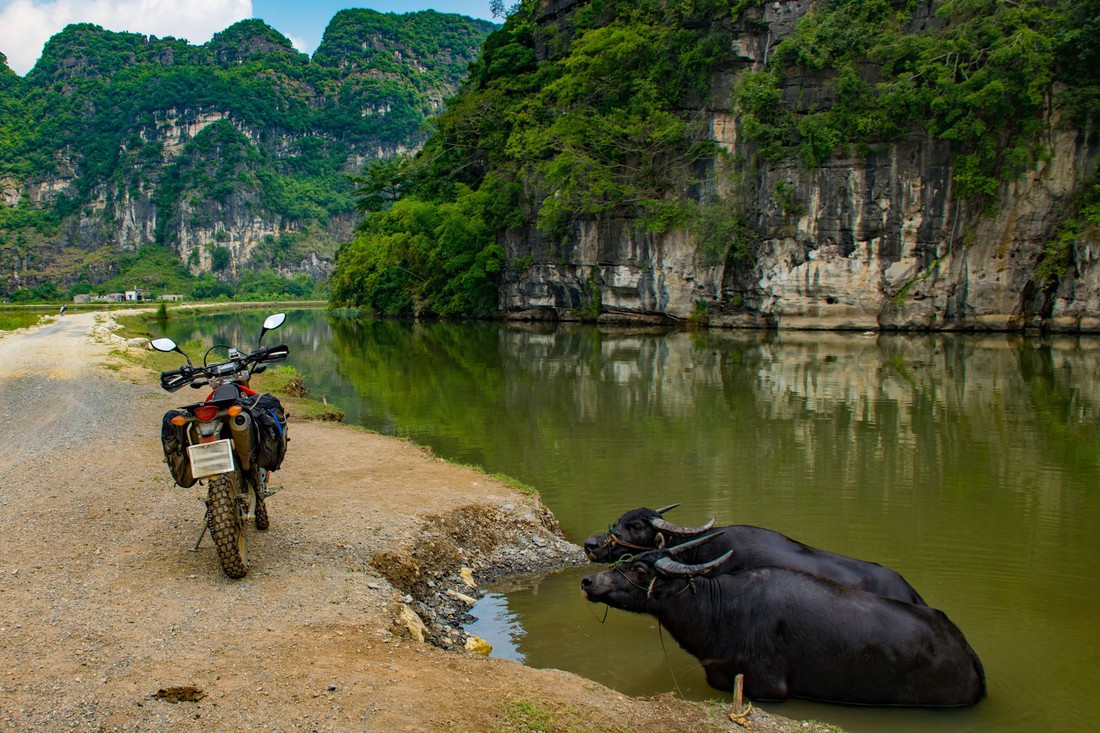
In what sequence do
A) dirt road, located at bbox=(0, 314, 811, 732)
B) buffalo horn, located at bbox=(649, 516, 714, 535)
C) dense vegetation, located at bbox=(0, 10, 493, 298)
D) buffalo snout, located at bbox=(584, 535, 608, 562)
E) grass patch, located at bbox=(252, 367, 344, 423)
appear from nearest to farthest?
1. dirt road, located at bbox=(0, 314, 811, 732)
2. buffalo horn, located at bbox=(649, 516, 714, 535)
3. buffalo snout, located at bbox=(584, 535, 608, 562)
4. grass patch, located at bbox=(252, 367, 344, 423)
5. dense vegetation, located at bbox=(0, 10, 493, 298)

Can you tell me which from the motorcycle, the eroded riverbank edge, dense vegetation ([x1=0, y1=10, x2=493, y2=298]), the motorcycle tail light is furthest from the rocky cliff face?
dense vegetation ([x1=0, y1=10, x2=493, y2=298])

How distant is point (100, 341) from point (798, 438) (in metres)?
21.4

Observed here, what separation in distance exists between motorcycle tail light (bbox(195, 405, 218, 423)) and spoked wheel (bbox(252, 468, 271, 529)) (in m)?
0.63

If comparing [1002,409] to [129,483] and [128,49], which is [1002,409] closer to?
[129,483]

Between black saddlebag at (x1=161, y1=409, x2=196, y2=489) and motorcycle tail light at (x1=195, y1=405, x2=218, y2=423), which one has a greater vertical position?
motorcycle tail light at (x1=195, y1=405, x2=218, y2=423)

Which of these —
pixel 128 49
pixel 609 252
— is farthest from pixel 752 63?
pixel 128 49

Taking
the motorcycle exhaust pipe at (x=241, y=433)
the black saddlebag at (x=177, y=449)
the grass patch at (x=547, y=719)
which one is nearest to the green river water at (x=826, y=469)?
the grass patch at (x=547, y=719)

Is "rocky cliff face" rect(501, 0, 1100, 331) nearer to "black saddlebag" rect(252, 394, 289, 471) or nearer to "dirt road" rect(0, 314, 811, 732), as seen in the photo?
"dirt road" rect(0, 314, 811, 732)

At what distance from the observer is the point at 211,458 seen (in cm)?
477

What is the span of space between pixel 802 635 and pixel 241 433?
11.5ft

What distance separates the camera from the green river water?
16.1 ft

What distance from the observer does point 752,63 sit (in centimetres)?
3450

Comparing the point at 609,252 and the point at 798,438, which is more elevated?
the point at 609,252

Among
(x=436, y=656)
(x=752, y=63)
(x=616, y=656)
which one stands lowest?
(x=616, y=656)
